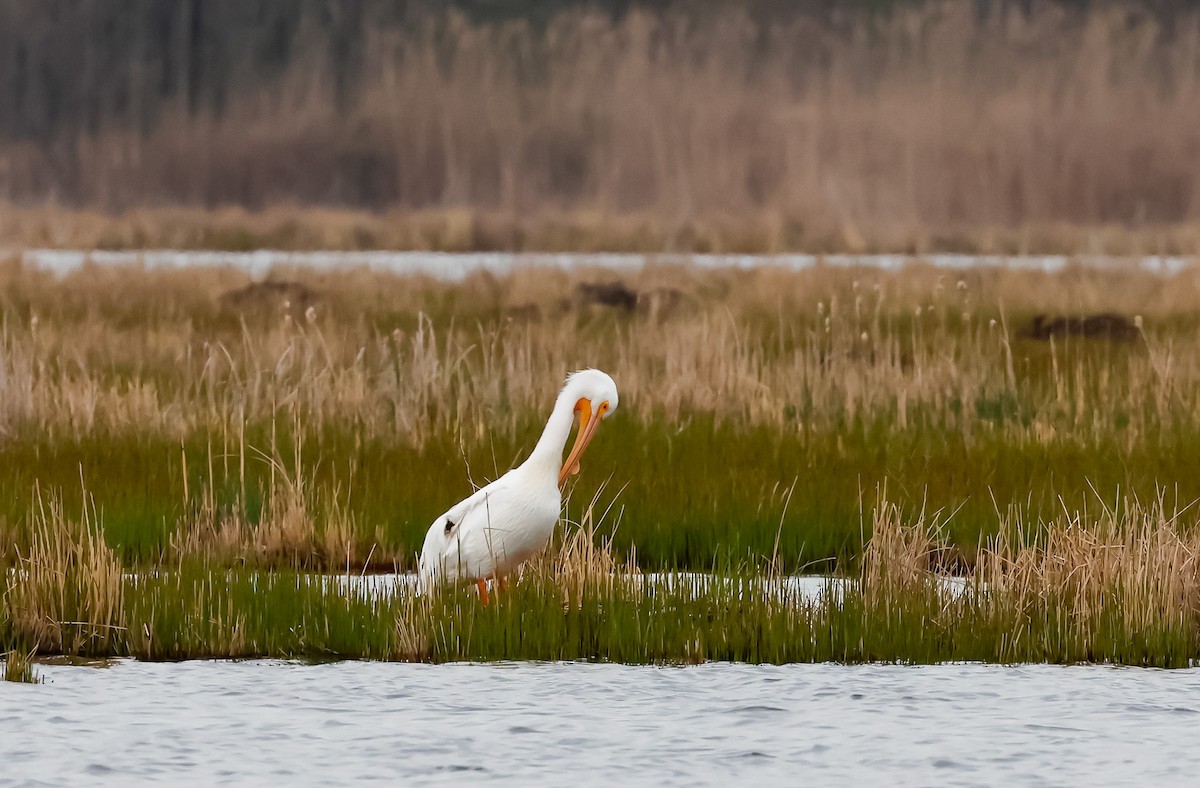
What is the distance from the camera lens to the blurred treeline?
48.5 metres

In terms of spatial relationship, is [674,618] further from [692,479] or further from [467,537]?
[692,479]

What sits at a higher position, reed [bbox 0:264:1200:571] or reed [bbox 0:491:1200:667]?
reed [bbox 0:264:1200:571]

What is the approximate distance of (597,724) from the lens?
259 inches

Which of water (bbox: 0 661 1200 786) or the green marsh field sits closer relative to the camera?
water (bbox: 0 661 1200 786)

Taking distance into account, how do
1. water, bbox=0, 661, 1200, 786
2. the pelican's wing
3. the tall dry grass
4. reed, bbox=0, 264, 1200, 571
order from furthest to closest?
Result: the tall dry grass, reed, bbox=0, 264, 1200, 571, the pelican's wing, water, bbox=0, 661, 1200, 786

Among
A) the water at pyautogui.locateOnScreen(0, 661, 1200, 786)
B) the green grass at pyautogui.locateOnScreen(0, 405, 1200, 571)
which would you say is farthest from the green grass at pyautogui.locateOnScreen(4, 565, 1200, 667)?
the green grass at pyautogui.locateOnScreen(0, 405, 1200, 571)

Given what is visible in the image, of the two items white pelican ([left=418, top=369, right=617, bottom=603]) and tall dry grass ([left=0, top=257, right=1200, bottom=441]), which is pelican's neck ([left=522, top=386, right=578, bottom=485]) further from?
tall dry grass ([left=0, top=257, right=1200, bottom=441])

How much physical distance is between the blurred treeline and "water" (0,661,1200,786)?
38677 millimetres

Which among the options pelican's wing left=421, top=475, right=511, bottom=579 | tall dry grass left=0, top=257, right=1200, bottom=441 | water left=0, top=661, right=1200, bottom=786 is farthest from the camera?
tall dry grass left=0, top=257, right=1200, bottom=441

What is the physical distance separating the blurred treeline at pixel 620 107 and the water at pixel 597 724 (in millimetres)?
38677

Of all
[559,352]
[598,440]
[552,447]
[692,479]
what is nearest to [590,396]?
[552,447]

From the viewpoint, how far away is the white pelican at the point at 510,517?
7.67 metres

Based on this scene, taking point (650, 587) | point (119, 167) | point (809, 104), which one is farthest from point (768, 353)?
point (119, 167)

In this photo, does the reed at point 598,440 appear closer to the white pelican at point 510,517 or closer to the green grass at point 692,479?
the green grass at point 692,479
